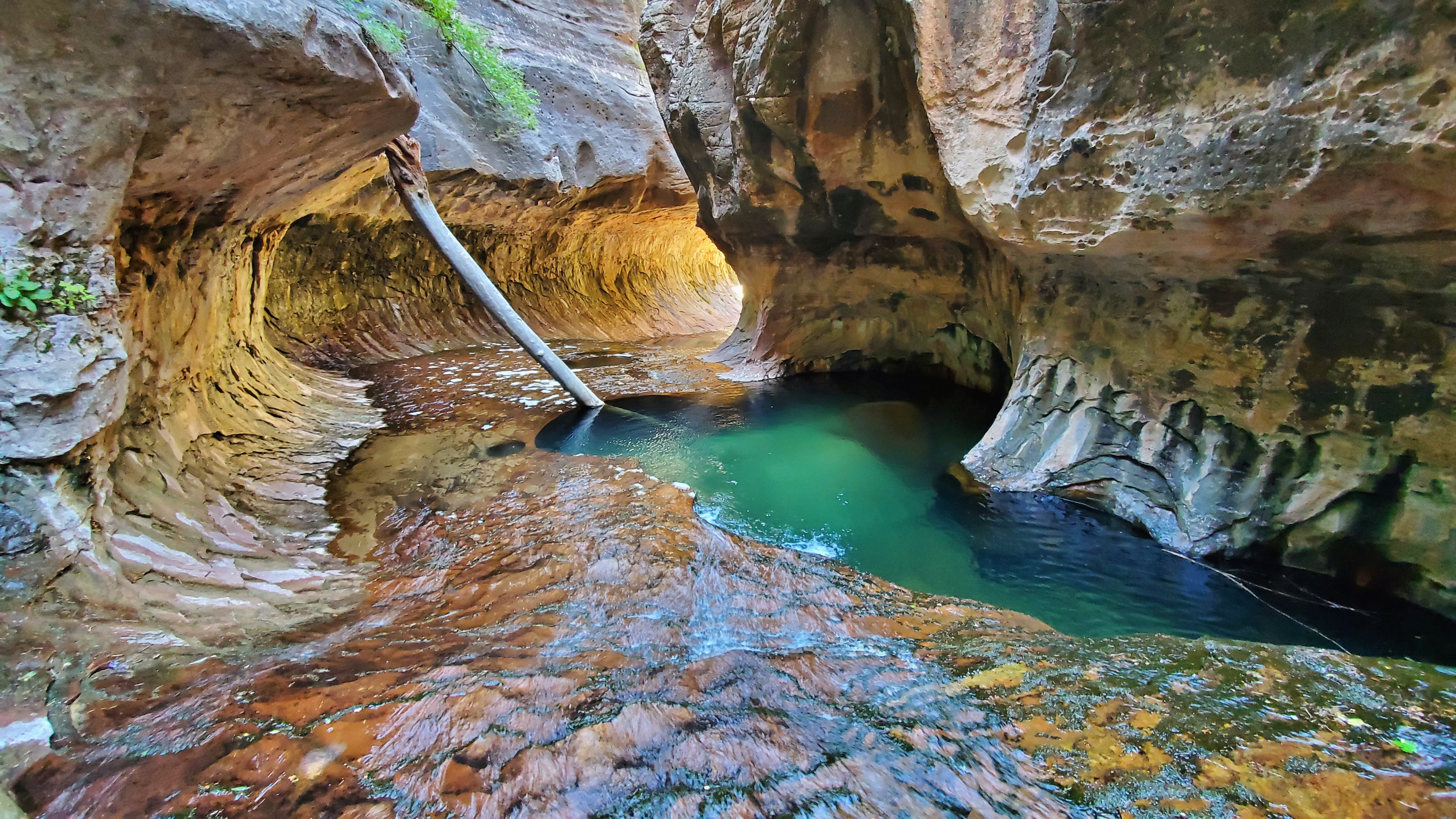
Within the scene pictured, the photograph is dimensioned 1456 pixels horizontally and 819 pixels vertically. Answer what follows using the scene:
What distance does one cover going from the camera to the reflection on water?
312 centimetres

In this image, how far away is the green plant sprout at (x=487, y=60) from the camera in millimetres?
9492

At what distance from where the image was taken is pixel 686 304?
1619 cm

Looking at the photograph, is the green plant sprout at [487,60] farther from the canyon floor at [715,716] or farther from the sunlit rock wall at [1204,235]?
the canyon floor at [715,716]

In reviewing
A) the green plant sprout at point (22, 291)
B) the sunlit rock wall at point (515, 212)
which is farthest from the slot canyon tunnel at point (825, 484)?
the sunlit rock wall at point (515, 212)

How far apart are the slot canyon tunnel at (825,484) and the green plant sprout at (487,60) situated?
4.84 meters

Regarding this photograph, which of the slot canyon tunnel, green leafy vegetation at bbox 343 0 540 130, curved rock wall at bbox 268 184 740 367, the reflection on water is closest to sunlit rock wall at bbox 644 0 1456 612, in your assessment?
the slot canyon tunnel

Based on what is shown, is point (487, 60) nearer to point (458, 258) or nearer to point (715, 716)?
point (458, 258)

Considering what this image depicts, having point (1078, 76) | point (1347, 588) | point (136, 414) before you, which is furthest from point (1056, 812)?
point (136, 414)

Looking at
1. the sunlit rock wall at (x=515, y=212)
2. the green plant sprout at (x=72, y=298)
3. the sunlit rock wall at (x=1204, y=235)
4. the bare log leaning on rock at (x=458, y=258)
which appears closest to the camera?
the green plant sprout at (x=72, y=298)

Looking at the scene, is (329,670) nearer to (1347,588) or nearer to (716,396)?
(1347,588)

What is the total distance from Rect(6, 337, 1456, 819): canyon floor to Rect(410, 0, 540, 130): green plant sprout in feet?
30.7

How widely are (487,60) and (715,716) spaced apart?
1110 cm

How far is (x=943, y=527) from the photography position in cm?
428

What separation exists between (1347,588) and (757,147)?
241 inches
